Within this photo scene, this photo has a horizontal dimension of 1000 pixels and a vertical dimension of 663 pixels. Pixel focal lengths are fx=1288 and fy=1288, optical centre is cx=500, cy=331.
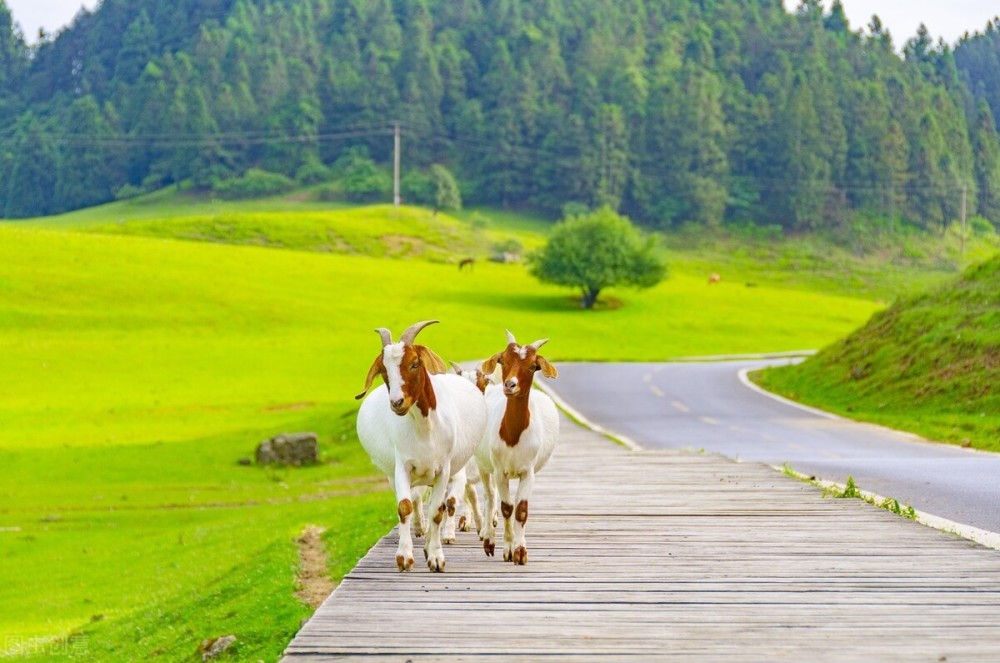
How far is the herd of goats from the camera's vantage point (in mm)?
9273

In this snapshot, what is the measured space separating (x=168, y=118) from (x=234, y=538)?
187m

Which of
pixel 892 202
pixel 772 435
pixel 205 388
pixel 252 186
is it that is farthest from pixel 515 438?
pixel 252 186

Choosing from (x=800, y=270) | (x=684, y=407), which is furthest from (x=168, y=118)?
(x=684, y=407)

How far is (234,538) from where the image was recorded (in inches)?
858

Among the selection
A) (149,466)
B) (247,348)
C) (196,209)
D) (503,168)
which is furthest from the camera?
(503,168)

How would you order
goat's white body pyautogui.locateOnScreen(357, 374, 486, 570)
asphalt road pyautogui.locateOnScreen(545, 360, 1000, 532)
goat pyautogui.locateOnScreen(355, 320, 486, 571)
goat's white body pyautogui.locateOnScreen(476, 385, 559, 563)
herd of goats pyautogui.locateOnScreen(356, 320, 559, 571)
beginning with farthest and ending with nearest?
asphalt road pyautogui.locateOnScreen(545, 360, 1000, 532), goat's white body pyautogui.locateOnScreen(476, 385, 559, 563), goat's white body pyautogui.locateOnScreen(357, 374, 486, 570), herd of goats pyautogui.locateOnScreen(356, 320, 559, 571), goat pyautogui.locateOnScreen(355, 320, 486, 571)

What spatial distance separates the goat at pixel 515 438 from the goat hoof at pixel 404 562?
856mm

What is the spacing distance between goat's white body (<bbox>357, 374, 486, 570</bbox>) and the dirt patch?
3093mm

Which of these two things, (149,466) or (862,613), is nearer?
(862,613)

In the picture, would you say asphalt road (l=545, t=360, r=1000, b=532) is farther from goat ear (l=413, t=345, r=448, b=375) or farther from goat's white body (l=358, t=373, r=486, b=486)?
goat ear (l=413, t=345, r=448, b=375)

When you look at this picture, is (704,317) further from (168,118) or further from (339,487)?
(168,118)

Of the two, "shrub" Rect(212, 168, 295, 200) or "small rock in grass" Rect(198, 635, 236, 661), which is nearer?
"small rock in grass" Rect(198, 635, 236, 661)

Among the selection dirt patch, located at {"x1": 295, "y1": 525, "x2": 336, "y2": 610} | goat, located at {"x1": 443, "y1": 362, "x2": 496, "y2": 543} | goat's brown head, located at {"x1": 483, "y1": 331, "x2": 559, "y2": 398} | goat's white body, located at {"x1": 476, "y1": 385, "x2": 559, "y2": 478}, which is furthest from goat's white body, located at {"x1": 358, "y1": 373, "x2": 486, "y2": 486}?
dirt patch, located at {"x1": 295, "y1": 525, "x2": 336, "y2": 610}

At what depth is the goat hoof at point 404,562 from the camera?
931 cm
